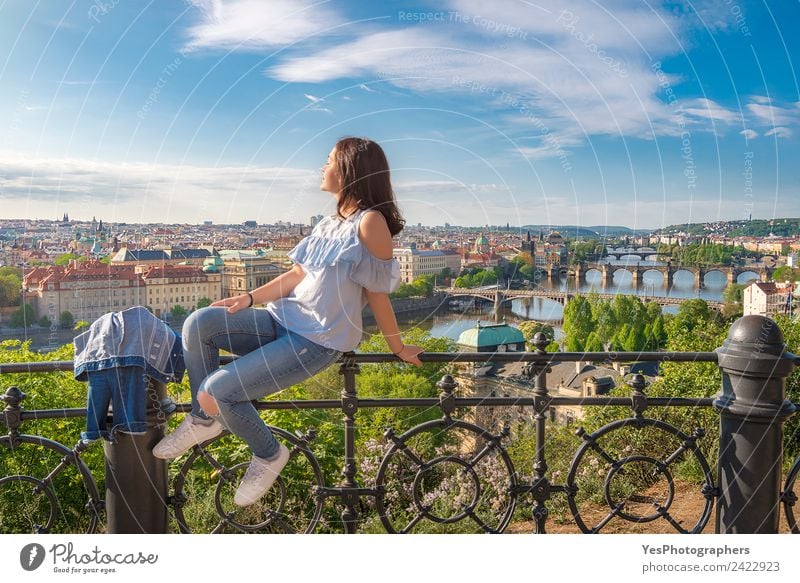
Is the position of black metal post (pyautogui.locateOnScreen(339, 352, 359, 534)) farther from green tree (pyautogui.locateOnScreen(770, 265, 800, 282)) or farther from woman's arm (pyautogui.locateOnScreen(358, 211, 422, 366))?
green tree (pyautogui.locateOnScreen(770, 265, 800, 282))

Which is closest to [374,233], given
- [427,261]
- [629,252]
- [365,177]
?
[365,177]

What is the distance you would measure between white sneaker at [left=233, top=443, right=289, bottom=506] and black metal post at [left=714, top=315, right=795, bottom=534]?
1.67 meters

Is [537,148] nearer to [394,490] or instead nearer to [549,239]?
[549,239]

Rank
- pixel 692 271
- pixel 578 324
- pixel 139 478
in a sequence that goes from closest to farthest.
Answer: pixel 139 478
pixel 692 271
pixel 578 324

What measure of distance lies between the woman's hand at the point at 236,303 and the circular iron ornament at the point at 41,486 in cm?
Result: 77

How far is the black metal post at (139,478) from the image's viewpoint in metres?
2.47

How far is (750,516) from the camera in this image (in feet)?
8.54

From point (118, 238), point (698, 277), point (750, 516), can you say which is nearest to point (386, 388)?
point (698, 277)

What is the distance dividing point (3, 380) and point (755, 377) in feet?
45.7

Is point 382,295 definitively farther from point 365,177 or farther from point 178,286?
point 178,286

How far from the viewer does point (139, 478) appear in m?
2.51

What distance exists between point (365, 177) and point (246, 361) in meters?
0.75

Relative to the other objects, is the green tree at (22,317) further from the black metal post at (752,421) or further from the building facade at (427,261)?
the black metal post at (752,421)

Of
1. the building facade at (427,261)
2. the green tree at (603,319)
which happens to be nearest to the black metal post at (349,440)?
the building facade at (427,261)
